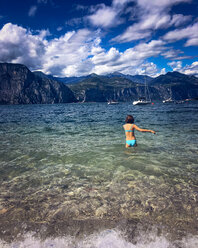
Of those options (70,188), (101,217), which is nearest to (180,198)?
(101,217)

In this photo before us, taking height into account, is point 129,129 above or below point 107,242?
above

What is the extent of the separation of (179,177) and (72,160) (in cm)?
549

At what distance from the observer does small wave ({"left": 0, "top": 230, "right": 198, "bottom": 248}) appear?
10.9 ft

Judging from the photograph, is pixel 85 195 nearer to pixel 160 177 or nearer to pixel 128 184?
pixel 128 184

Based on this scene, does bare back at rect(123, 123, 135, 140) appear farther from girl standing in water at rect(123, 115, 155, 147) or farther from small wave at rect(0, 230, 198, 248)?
small wave at rect(0, 230, 198, 248)

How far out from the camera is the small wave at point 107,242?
3322 millimetres

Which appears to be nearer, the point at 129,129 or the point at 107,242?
the point at 107,242

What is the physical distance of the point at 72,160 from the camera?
8.91 m

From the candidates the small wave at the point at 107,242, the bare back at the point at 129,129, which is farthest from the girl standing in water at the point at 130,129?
the small wave at the point at 107,242

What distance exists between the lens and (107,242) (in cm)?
342

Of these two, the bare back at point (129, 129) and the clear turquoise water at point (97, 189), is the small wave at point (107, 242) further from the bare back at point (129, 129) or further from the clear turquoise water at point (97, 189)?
the bare back at point (129, 129)

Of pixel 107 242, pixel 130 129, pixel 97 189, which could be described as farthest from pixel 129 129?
pixel 107 242

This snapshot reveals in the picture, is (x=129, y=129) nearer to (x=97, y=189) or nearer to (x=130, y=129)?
(x=130, y=129)

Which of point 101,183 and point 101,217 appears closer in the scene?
point 101,217
